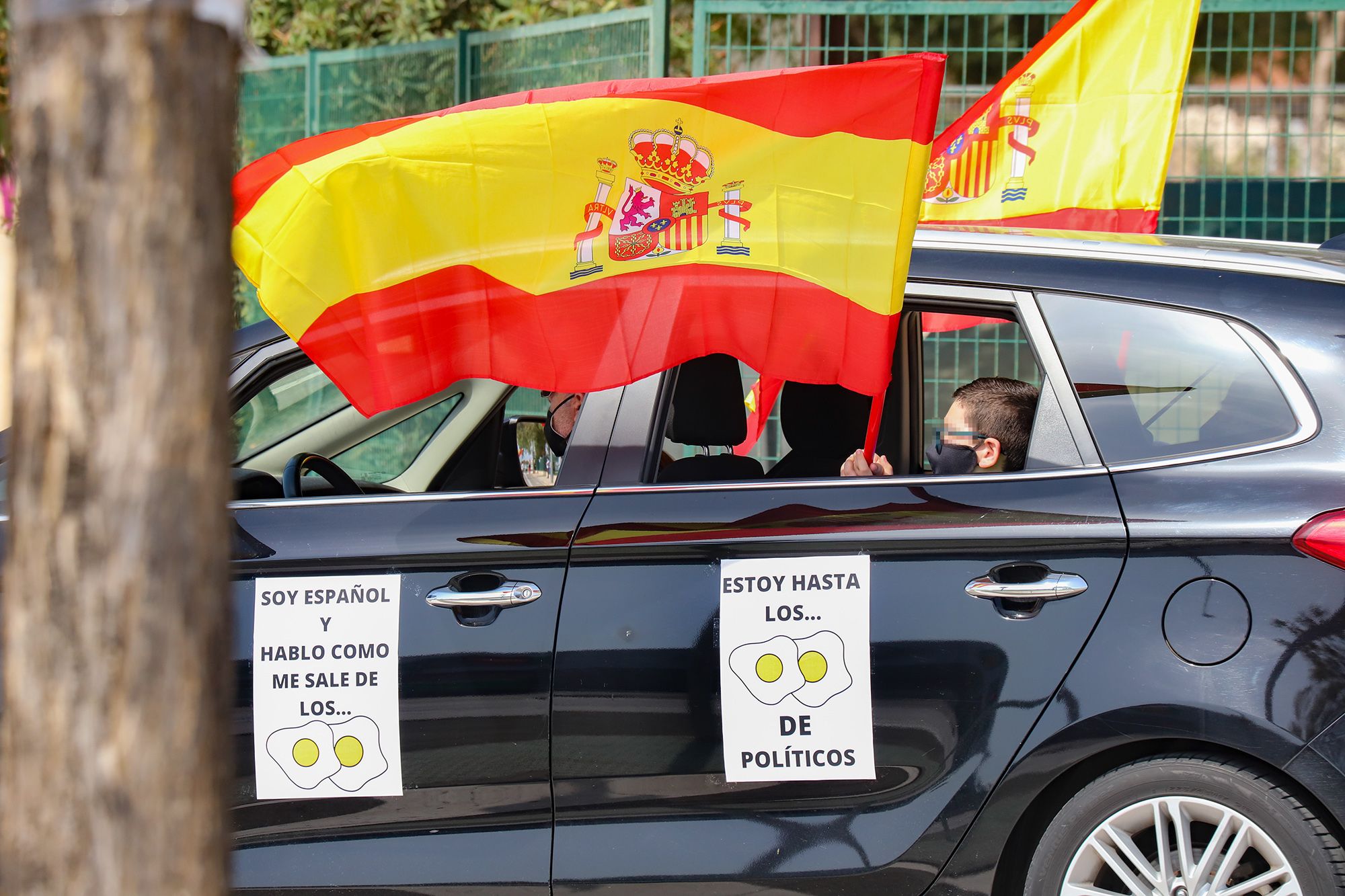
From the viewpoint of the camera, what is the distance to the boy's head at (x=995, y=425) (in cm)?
319

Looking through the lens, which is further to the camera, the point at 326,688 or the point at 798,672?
the point at 326,688

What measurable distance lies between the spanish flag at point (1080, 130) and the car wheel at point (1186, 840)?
88.3 inches

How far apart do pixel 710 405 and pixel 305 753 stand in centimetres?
121

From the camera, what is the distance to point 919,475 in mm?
3000

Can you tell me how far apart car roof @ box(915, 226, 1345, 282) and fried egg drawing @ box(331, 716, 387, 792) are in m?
1.56

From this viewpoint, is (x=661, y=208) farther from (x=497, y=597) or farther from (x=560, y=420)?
(x=560, y=420)

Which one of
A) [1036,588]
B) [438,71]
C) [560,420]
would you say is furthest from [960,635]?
[438,71]

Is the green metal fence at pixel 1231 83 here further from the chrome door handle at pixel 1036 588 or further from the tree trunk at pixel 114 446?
the tree trunk at pixel 114 446

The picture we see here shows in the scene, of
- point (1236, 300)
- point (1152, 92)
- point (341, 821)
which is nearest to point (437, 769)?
point (341, 821)

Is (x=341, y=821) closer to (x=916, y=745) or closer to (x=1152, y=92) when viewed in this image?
(x=916, y=745)

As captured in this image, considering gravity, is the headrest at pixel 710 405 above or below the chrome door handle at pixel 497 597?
above

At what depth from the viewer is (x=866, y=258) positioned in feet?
9.33

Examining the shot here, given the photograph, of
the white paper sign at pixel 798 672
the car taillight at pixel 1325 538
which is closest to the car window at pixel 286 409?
the white paper sign at pixel 798 672

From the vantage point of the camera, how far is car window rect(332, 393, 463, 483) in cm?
445
